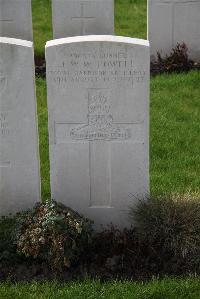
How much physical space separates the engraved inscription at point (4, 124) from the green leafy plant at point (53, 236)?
0.68 metres

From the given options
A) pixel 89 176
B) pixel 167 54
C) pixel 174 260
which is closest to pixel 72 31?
pixel 167 54

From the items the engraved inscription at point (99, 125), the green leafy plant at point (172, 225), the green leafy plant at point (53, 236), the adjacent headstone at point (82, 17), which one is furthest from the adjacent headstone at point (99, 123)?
the adjacent headstone at point (82, 17)

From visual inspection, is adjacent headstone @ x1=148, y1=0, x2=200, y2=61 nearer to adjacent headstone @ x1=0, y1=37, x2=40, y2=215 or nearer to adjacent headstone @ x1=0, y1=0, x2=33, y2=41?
adjacent headstone @ x1=0, y1=0, x2=33, y2=41

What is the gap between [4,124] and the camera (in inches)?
221

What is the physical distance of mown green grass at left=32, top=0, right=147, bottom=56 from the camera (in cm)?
1183

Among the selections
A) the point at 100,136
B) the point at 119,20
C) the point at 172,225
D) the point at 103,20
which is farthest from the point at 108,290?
the point at 119,20

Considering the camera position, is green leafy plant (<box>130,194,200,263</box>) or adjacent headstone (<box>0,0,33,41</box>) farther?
adjacent headstone (<box>0,0,33,41</box>)

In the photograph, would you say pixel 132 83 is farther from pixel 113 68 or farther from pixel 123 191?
pixel 123 191

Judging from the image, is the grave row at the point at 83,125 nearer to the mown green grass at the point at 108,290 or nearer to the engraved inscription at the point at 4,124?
the engraved inscription at the point at 4,124

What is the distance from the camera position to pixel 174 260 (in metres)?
5.34

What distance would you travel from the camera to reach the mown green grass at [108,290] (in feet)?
16.3

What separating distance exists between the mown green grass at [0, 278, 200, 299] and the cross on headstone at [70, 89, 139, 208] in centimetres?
92

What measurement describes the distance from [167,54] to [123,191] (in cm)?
510

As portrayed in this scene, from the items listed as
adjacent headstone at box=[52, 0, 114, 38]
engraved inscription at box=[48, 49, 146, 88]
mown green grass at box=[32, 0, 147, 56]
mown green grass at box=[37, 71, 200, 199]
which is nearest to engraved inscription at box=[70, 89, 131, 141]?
engraved inscription at box=[48, 49, 146, 88]
